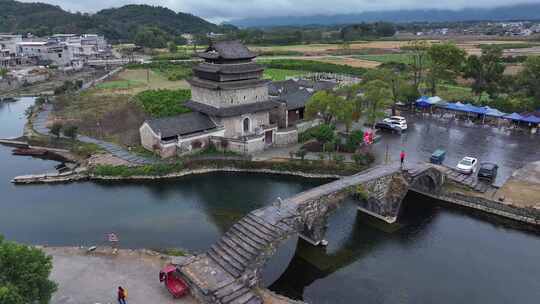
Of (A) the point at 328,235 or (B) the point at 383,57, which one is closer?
(A) the point at 328,235

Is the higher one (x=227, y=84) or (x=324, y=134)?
(x=227, y=84)

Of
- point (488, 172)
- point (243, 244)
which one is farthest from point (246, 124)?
point (243, 244)

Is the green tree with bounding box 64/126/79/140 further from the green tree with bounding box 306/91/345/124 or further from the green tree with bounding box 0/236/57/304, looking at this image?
the green tree with bounding box 0/236/57/304

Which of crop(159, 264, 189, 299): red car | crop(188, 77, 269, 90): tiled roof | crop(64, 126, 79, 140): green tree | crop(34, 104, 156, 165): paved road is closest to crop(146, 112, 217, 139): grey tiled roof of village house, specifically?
crop(34, 104, 156, 165): paved road

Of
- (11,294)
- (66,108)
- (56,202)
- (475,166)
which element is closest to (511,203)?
(475,166)

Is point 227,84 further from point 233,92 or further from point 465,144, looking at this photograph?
point 465,144

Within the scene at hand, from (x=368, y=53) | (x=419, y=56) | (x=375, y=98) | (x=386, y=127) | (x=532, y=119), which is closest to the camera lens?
(x=375, y=98)

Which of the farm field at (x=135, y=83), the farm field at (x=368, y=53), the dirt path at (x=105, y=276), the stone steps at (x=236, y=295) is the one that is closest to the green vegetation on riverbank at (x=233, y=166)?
the dirt path at (x=105, y=276)

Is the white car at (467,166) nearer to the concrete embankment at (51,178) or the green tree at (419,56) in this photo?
the green tree at (419,56)

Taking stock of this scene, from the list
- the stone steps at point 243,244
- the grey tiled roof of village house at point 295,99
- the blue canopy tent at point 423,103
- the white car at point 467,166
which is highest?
the grey tiled roof of village house at point 295,99
